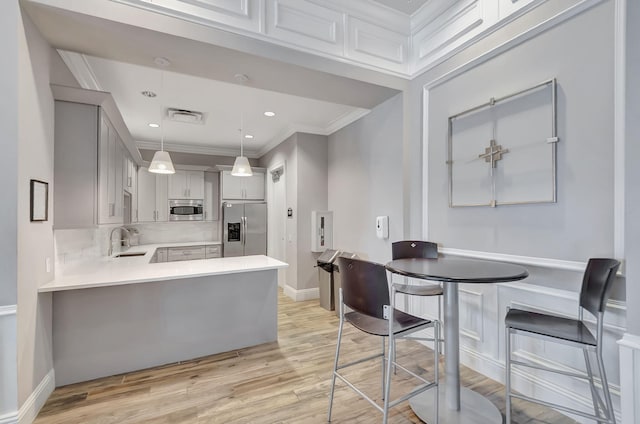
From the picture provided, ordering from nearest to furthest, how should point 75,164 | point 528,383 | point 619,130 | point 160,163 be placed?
1. point 619,130
2. point 528,383
3. point 75,164
4. point 160,163

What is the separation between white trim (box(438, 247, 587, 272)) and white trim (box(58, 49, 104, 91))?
370 centimetres

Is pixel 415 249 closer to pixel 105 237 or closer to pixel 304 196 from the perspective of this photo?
pixel 304 196

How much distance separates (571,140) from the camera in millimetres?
1893

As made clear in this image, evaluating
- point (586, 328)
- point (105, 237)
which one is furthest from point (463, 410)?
point (105, 237)

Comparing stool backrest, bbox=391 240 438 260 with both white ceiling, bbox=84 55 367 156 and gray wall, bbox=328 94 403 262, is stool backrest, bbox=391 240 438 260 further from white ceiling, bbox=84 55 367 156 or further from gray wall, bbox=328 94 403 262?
white ceiling, bbox=84 55 367 156

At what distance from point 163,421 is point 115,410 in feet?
1.33

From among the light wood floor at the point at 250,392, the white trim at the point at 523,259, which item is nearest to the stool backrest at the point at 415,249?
the white trim at the point at 523,259

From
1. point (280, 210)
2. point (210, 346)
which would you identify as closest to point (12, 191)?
point (210, 346)

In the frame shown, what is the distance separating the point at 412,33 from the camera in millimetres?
3043

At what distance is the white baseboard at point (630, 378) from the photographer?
1401mm

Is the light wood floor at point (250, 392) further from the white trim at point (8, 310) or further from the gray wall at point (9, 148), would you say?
the gray wall at point (9, 148)

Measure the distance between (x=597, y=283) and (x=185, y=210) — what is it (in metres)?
6.12

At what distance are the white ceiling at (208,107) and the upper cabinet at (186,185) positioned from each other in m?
0.62

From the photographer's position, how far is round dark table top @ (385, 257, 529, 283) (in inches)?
61.7
